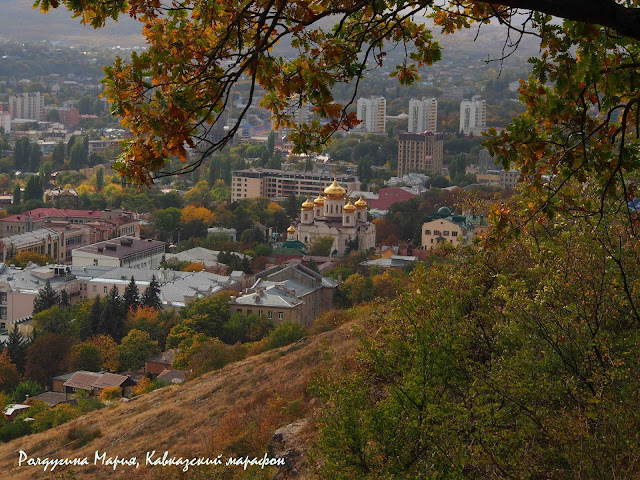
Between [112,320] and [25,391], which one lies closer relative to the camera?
[25,391]

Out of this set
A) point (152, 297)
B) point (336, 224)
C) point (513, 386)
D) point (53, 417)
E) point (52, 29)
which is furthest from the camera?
point (52, 29)

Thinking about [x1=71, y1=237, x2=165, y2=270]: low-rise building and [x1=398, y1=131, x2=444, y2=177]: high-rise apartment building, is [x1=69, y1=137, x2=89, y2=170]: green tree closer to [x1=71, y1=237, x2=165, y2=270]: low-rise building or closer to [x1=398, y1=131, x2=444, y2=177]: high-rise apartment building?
[x1=398, y1=131, x2=444, y2=177]: high-rise apartment building

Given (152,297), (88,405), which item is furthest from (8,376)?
(152,297)

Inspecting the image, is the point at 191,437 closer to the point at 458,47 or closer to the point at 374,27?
the point at 374,27

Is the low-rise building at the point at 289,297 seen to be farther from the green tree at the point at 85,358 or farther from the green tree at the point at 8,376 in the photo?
the green tree at the point at 8,376

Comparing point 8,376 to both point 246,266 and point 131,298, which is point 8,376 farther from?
point 246,266

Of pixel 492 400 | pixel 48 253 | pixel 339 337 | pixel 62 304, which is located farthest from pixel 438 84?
pixel 492 400

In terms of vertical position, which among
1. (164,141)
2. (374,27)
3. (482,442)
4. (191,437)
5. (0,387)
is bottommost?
(0,387)
